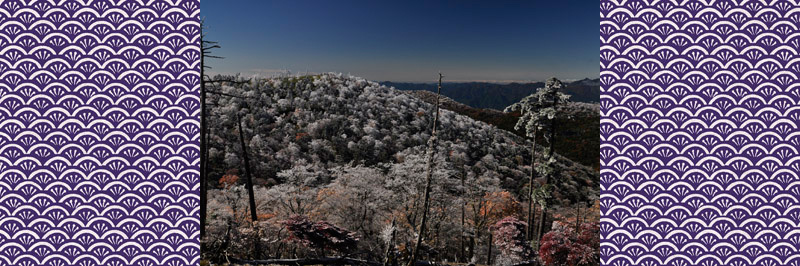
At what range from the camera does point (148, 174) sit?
8.32ft

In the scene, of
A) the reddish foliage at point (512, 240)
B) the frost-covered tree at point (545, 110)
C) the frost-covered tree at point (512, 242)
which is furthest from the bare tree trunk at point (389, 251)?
the reddish foliage at point (512, 240)

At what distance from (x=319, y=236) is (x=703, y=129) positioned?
5510mm

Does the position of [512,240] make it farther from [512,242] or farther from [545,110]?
[545,110]

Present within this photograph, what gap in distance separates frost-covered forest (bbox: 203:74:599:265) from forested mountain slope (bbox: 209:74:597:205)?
0.10 meters

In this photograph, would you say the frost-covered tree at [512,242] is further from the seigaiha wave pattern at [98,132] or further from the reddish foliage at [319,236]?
the seigaiha wave pattern at [98,132]

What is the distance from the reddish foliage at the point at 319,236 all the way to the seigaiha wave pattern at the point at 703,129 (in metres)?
4.60

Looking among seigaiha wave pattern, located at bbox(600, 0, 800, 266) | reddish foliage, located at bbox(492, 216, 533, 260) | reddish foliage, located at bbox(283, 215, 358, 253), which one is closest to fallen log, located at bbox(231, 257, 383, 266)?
reddish foliage, located at bbox(283, 215, 358, 253)

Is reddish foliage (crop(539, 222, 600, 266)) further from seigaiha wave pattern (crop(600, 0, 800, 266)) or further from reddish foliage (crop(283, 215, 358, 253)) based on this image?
seigaiha wave pattern (crop(600, 0, 800, 266))

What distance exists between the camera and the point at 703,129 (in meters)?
2.38

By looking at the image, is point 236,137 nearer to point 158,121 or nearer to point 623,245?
point 158,121

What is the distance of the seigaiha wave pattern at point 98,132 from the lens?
2443mm

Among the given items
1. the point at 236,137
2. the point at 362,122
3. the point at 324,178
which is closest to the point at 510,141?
the point at 362,122

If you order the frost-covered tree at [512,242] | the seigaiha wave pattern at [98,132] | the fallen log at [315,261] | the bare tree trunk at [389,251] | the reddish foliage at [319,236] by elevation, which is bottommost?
the frost-covered tree at [512,242]

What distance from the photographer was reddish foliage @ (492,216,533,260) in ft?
22.2
